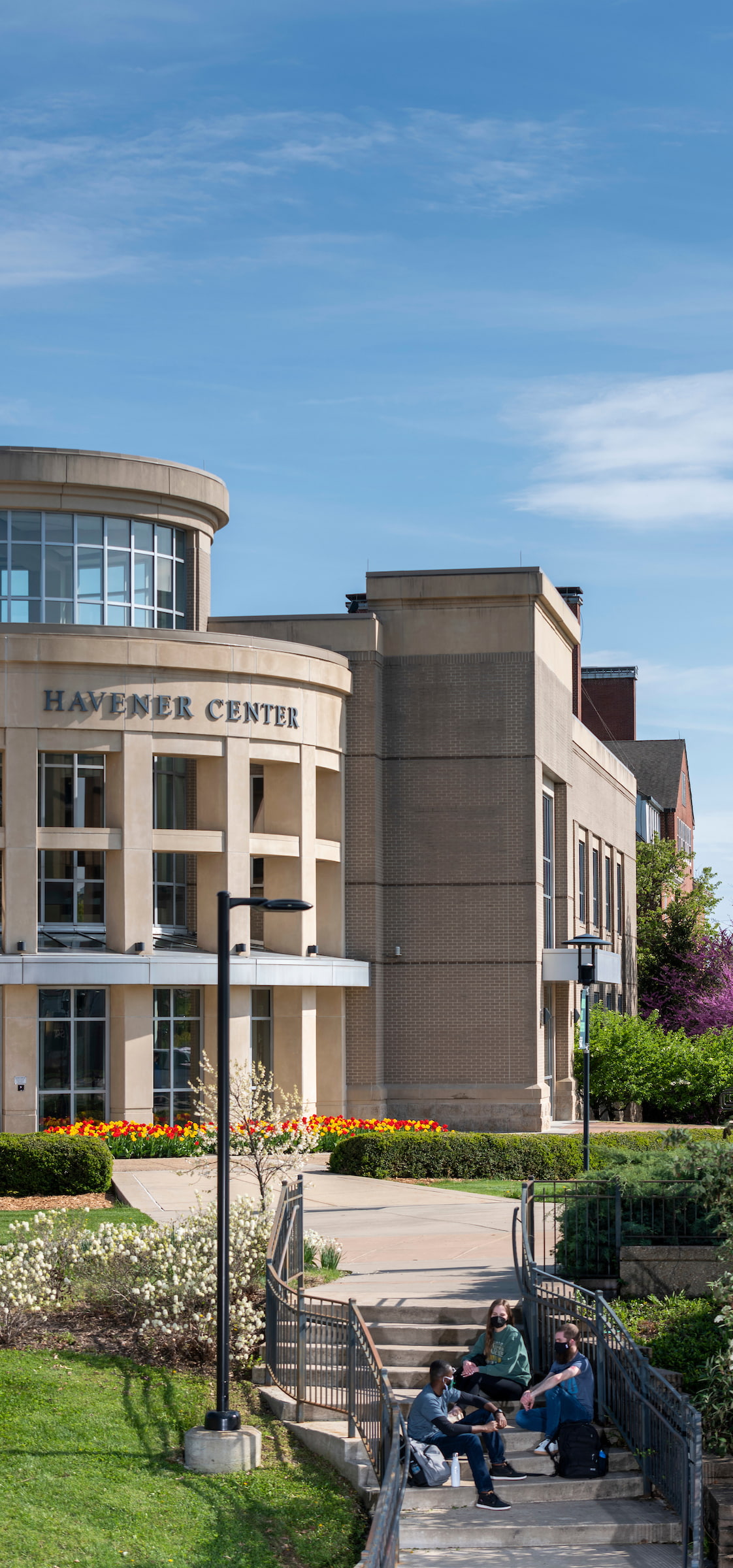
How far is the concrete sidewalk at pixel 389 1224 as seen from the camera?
17.2m

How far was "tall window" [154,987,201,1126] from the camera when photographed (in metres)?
31.5

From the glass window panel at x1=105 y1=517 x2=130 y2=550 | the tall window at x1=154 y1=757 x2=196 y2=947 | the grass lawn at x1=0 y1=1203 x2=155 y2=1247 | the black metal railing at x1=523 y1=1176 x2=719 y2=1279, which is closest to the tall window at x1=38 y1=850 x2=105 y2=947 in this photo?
the tall window at x1=154 y1=757 x2=196 y2=947

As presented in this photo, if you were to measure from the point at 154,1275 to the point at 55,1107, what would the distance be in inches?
587

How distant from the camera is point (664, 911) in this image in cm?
6538

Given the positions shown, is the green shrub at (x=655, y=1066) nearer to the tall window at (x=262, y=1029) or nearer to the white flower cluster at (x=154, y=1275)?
the tall window at (x=262, y=1029)

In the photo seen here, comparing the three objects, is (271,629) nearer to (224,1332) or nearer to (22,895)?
(22,895)

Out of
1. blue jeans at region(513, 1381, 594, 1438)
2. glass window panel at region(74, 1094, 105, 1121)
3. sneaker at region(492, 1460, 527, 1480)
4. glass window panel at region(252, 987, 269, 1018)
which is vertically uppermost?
glass window panel at region(252, 987, 269, 1018)

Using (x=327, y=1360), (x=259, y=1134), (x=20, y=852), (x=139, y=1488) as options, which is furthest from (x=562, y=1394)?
(x=20, y=852)

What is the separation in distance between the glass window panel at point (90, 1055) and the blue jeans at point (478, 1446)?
17887 mm

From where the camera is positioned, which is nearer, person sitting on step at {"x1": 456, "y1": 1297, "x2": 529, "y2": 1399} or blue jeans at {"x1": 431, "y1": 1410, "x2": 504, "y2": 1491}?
blue jeans at {"x1": 431, "y1": 1410, "x2": 504, "y2": 1491}

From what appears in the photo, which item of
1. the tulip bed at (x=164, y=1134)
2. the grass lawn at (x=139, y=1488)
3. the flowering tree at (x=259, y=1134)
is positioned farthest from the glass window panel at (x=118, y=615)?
the grass lawn at (x=139, y=1488)

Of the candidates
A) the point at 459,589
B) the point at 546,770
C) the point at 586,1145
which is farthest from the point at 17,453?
the point at 586,1145

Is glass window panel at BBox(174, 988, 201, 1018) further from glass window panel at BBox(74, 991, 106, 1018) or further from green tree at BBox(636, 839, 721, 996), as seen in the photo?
green tree at BBox(636, 839, 721, 996)

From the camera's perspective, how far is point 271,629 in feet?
Answer: 118
